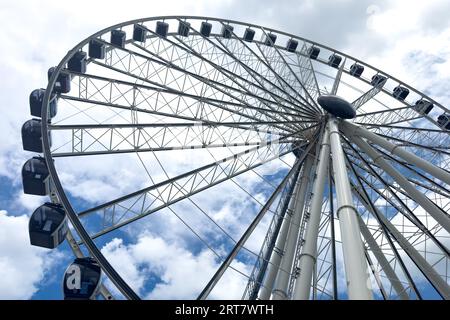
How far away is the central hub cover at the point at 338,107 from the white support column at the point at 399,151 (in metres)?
0.46

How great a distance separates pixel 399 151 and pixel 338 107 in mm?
3985

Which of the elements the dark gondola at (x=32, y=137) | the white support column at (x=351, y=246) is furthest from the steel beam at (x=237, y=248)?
the dark gondola at (x=32, y=137)

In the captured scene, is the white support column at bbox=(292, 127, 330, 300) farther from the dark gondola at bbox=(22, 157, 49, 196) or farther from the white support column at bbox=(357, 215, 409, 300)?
the dark gondola at bbox=(22, 157, 49, 196)

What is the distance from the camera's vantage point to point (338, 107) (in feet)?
53.6

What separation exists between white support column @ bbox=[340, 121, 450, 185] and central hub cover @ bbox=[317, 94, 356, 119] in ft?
1.52

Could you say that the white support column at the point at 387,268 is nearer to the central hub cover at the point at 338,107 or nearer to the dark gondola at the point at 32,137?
the central hub cover at the point at 338,107

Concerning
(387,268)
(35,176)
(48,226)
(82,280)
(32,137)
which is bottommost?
(82,280)

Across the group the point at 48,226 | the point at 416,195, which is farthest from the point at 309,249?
the point at 48,226

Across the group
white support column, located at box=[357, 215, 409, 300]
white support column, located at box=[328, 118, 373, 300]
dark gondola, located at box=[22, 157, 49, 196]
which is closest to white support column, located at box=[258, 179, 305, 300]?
white support column, located at box=[357, 215, 409, 300]

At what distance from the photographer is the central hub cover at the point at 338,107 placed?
16203 millimetres

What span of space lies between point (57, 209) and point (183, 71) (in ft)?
29.4

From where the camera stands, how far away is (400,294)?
1298cm

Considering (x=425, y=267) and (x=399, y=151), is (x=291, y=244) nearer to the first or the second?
(x=425, y=267)

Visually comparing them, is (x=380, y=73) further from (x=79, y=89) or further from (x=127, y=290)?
(x=127, y=290)
